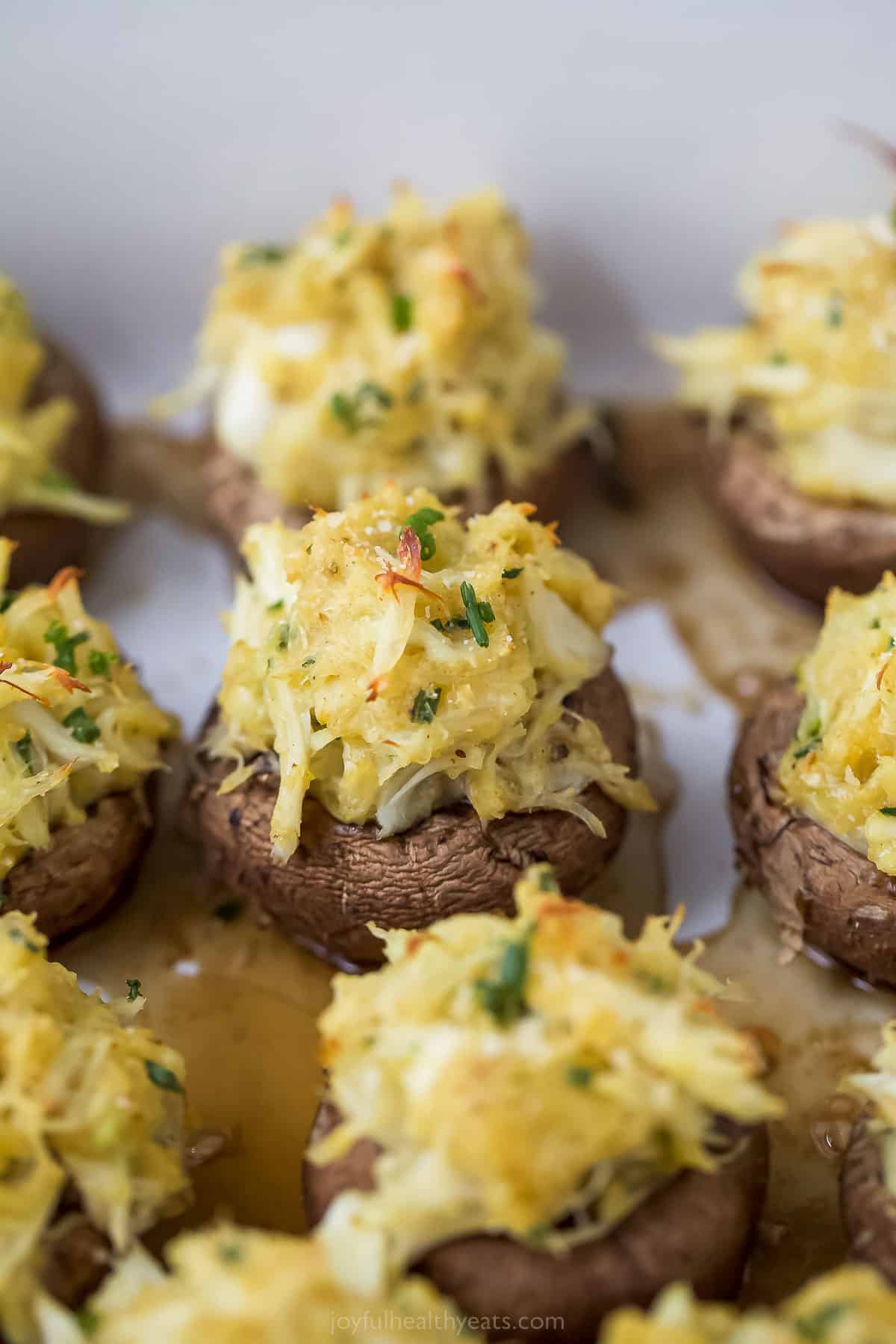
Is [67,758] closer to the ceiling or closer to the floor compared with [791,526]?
closer to the floor

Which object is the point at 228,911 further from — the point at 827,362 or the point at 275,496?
the point at 827,362

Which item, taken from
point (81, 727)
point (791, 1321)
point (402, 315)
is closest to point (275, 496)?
point (402, 315)

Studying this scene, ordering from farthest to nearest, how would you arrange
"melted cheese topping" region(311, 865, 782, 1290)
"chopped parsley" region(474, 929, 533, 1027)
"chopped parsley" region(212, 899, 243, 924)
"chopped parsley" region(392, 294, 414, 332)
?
"chopped parsley" region(392, 294, 414, 332) → "chopped parsley" region(212, 899, 243, 924) → "chopped parsley" region(474, 929, 533, 1027) → "melted cheese topping" region(311, 865, 782, 1290)

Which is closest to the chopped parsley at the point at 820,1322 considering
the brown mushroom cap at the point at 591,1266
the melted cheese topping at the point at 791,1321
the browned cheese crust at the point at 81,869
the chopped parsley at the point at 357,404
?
the melted cheese topping at the point at 791,1321

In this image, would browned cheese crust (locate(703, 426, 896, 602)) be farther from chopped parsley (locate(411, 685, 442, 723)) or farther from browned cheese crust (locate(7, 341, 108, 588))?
browned cheese crust (locate(7, 341, 108, 588))

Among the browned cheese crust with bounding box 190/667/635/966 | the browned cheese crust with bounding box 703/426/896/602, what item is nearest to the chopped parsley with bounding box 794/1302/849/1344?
the browned cheese crust with bounding box 190/667/635/966

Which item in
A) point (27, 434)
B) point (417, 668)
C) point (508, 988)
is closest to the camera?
point (508, 988)
